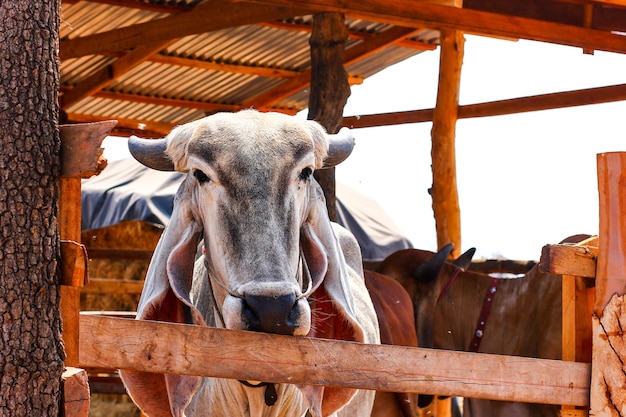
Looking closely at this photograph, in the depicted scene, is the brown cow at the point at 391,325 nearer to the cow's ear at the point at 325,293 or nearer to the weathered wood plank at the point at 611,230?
the cow's ear at the point at 325,293

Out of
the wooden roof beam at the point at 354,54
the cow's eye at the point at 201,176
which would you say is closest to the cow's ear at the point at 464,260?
the wooden roof beam at the point at 354,54

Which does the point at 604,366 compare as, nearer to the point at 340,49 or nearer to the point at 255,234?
the point at 255,234

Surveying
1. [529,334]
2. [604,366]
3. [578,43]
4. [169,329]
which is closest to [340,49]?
[578,43]

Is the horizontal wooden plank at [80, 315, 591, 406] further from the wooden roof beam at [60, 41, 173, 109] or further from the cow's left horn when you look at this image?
the wooden roof beam at [60, 41, 173, 109]

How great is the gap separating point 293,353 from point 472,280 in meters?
5.12

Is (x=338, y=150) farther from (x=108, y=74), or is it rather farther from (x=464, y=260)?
(x=108, y=74)

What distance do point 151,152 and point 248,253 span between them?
639mm

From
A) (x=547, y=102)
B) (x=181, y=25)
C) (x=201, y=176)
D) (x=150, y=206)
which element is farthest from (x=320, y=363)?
(x=150, y=206)

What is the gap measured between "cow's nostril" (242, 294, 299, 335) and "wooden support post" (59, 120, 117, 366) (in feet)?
1.91

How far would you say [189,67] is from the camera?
11523mm

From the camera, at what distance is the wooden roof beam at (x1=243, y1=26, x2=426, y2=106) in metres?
10.6

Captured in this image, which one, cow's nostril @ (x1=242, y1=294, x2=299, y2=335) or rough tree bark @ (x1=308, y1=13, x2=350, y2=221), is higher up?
rough tree bark @ (x1=308, y1=13, x2=350, y2=221)

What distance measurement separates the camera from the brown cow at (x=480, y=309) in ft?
23.6

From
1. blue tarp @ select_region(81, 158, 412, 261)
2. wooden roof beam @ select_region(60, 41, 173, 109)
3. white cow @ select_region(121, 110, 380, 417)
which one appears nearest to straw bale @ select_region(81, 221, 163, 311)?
blue tarp @ select_region(81, 158, 412, 261)
